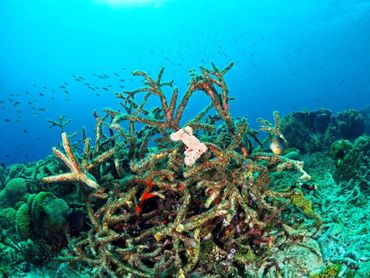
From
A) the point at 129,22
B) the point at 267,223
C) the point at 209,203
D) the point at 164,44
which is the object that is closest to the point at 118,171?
the point at 209,203

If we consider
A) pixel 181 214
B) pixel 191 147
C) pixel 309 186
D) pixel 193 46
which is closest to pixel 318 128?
pixel 309 186

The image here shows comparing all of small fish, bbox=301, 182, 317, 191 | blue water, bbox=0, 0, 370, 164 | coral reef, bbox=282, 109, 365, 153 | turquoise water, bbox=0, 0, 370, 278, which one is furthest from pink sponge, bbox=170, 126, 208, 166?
blue water, bbox=0, 0, 370, 164

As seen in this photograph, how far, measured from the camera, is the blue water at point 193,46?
74250 millimetres

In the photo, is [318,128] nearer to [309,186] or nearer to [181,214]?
[309,186]

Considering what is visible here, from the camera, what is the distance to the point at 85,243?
158 inches

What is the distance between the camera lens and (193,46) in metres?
111

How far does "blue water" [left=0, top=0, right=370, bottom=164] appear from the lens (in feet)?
244

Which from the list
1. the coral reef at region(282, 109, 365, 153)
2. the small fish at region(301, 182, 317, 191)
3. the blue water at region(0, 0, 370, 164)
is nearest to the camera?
the small fish at region(301, 182, 317, 191)

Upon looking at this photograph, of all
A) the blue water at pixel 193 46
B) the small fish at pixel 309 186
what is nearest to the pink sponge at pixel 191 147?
the small fish at pixel 309 186

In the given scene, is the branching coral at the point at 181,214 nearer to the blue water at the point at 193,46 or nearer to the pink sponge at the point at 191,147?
the pink sponge at the point at 191,147

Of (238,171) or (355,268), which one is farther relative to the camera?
(238,171)

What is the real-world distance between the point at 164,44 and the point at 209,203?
104768 mm

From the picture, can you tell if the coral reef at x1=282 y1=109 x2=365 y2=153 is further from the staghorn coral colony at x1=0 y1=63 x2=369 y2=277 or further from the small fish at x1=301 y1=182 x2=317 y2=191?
the staghorn coral colony at x1=0 y1=63 x2=369 y2=277

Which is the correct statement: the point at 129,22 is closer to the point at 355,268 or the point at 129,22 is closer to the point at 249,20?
the point at 249,20
